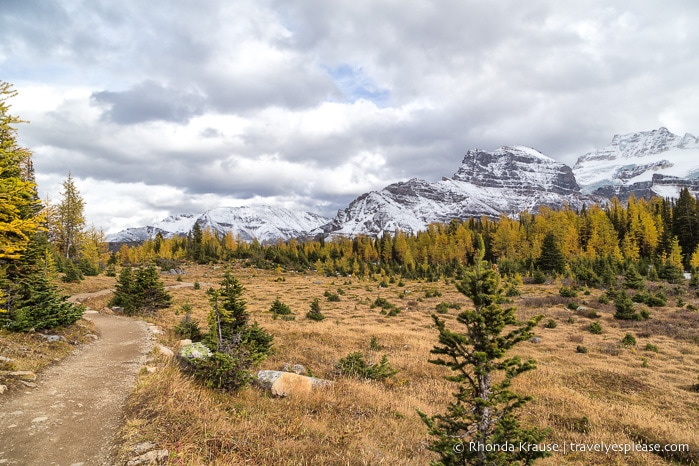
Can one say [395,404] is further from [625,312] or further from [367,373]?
[625,312]

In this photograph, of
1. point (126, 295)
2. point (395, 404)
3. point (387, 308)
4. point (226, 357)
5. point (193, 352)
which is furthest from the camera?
point (387, 308)

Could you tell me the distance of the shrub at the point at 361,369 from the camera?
14.4 m

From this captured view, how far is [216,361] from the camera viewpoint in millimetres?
10031

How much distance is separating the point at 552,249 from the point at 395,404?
6530 cm

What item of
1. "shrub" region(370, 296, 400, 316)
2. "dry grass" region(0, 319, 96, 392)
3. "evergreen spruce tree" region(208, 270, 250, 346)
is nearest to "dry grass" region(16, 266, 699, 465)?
"evergreen spruce tree" region(208, 270, 250, 346)

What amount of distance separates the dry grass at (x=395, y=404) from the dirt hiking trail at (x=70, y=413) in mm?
516

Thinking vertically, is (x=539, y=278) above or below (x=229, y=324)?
below

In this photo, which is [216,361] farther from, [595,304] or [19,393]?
[595,304]

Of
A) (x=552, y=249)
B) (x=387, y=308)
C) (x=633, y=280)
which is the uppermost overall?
(x=552, y=249)

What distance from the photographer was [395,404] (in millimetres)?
11414

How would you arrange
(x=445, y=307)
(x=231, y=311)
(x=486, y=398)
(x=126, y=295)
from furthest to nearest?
(x=445, y=307) < (x=126, y=295) < (x=231, y=311) < (x=486, y=398)

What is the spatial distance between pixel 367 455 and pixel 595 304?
36824mm

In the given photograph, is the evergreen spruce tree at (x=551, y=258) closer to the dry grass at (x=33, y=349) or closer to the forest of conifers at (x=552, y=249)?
the forest of conifers at (x=552, y=249)

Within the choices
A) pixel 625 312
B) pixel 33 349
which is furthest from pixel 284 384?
pixel 625 312
